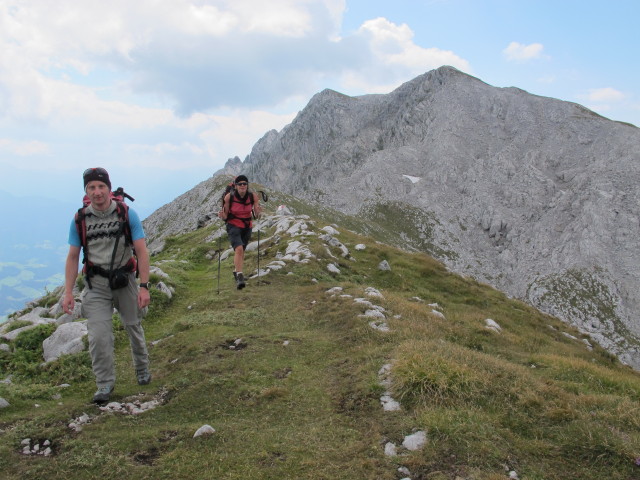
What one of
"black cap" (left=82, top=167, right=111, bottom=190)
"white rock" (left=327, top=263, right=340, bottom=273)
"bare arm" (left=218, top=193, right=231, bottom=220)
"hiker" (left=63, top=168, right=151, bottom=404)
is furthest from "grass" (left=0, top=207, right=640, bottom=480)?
"white rock" (left=327, top=263, right=340, bottom=273)

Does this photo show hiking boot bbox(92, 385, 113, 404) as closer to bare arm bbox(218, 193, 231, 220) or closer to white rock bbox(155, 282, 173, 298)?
bare arm bbox(218, 193, 231, 220)

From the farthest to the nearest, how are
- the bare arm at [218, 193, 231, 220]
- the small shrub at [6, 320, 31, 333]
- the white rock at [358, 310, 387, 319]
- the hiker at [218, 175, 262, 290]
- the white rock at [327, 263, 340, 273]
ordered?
1. the white rock at [327, 263, 340, 273]
2. the bare arm at [218, 193, 231, 220]
3. the hiker at [218, 175, 262, 290]
4. the small shrub at [6, 320, 31, 333]
5. the white rock at [358, 310, 387, 319]

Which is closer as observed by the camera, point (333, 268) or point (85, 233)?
point (85, 233)

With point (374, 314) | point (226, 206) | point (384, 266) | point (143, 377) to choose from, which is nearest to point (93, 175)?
point (143, 377)

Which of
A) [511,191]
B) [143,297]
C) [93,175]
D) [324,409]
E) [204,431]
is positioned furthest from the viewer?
[511,191]

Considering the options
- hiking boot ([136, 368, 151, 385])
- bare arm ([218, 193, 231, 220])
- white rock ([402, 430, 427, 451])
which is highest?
bare arm ([218, 193, 231, 220])

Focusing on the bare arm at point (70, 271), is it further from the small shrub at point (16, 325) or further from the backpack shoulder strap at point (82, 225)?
the small shrub at point (16, 325)

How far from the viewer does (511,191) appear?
116250 mm

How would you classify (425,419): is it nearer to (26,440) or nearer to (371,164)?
(26,440)

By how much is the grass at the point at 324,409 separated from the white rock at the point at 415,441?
11cm

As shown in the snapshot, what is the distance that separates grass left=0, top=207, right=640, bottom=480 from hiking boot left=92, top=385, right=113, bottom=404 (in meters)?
0.19

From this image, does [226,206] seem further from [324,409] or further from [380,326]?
[324,409]

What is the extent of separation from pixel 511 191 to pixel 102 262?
12423 centimetres

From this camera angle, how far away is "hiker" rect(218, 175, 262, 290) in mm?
13695
